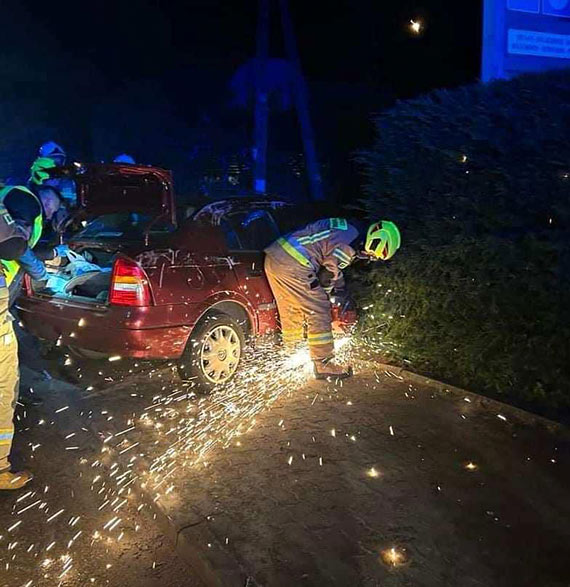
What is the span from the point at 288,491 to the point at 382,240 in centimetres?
222

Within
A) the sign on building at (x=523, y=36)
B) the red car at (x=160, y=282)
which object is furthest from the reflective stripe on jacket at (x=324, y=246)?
the sign on building at (x=523, y=36)

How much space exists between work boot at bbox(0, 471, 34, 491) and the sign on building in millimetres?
5813

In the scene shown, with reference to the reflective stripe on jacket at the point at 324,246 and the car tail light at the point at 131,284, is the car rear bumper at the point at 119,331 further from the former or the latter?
the reflective stripe on jacket at the point at 324,246

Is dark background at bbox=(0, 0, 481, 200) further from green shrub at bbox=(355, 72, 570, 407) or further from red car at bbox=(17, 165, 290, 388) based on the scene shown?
red car at bbox=(17, 165, 290, 388)

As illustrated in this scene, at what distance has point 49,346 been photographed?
20.4 feet

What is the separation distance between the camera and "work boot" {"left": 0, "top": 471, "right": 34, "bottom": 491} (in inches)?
153

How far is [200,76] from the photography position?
73.6 feet

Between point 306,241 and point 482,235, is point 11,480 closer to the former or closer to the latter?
point 306,241

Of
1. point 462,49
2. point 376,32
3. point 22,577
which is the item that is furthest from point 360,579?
point 376,32

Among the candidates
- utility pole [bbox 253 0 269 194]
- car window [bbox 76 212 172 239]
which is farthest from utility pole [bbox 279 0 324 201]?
car window [bbox 76 212 172 239]

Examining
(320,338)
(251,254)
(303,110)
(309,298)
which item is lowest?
(320,338)

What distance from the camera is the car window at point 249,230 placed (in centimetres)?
564

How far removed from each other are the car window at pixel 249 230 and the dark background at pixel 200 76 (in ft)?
20.9

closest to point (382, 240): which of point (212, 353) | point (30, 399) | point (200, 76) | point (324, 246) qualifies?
point (324, 246)
